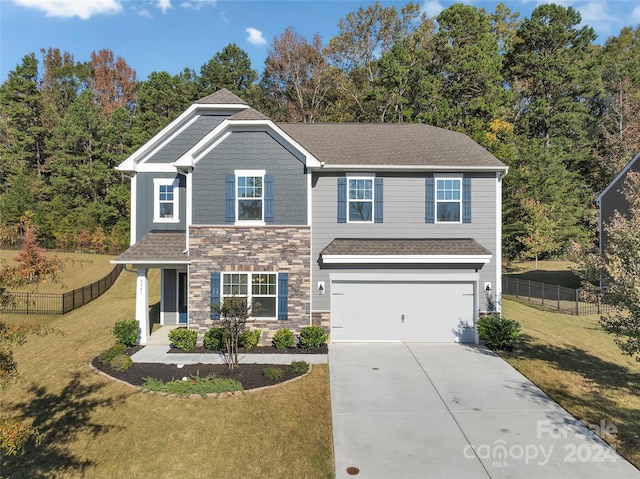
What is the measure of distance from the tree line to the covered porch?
2388 centimetres

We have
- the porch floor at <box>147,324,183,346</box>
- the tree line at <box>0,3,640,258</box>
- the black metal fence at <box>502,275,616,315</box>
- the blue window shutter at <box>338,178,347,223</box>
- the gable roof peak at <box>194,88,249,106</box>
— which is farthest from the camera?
the tree line at <box>0,3,640,258</box>

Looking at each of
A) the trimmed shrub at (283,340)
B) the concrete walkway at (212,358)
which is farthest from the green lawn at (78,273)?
the trimmed shrub at (283,340)

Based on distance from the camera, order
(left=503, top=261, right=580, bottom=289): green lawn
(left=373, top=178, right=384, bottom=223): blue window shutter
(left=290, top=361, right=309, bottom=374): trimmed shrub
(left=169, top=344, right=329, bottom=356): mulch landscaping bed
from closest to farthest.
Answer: (left=290, top=361, right=309, bottom=374): trimmed shrub
(left=169, top=344, right=329, bottom=356): mulch landscaping bed
(left=373, top=178, right=384, bottom=223): blue window shutter
(left=503, top=261, right=580, bottom=289): green lawn

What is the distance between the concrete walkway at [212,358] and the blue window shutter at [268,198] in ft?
15.3

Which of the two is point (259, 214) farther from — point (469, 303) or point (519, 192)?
point (519, 192)

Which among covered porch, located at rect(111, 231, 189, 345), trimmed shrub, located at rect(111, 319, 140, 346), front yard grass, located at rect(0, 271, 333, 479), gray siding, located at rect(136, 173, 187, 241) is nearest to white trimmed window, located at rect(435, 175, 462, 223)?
front yard grass, located at rect(0, 271, 333, 479)

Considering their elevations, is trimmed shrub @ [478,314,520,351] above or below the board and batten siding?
below

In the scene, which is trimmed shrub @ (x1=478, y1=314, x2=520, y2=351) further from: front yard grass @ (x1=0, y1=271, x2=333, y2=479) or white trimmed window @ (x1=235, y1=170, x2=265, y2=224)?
white trimmed window @ (x1=235, y1=170, x2=265, y2=224)

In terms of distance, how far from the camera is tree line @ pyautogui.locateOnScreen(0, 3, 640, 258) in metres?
33.8

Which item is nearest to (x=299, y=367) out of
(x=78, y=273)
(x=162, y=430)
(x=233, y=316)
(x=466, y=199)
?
(x=233, y=316)

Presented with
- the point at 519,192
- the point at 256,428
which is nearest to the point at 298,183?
the point at 256,428

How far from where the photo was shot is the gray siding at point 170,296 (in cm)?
1625

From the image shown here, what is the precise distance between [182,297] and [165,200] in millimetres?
4115

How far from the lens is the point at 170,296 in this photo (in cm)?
1642
